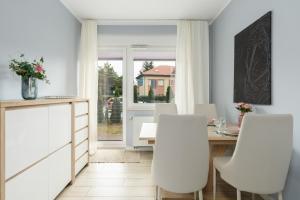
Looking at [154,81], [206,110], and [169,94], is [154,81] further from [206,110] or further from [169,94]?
[206,110]

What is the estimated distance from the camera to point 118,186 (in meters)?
2.81

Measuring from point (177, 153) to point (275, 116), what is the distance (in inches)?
31.9

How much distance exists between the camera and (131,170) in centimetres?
341

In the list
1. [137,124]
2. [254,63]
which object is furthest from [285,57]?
[137,124]

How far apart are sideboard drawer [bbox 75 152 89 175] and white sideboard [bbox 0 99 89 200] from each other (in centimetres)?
1

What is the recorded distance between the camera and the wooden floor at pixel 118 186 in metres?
2.53

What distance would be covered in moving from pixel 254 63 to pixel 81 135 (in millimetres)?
2498

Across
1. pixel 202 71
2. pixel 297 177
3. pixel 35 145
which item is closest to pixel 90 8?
pixel 202 71

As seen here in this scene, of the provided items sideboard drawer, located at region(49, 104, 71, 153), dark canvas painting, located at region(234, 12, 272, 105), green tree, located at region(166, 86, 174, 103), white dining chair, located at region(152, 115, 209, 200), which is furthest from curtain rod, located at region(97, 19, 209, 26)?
white dining chair, located at region(152, 115, 209, 200)

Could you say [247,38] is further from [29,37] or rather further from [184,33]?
[29,37]

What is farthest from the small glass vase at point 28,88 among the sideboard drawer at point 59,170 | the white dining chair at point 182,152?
the white dining chair at point 182,152

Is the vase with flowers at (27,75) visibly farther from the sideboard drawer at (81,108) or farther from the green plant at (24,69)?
the sideboard drawer at (81,108)

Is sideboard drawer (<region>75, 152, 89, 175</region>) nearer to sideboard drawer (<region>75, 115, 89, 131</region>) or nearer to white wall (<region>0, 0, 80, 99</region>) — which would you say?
sideboard drawer (<region>75, 115, 89, 131</region>)

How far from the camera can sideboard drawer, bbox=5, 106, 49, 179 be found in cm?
154
